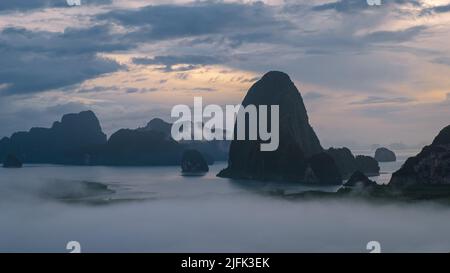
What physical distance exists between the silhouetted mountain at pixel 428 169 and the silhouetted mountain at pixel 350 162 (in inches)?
2745

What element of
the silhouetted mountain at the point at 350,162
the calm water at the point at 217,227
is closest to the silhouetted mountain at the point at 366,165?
the silhouetted mountain at the point at 350,162

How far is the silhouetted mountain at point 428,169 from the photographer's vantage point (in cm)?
8094

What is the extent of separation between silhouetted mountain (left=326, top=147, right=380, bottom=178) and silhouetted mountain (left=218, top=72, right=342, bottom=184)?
24.3ft

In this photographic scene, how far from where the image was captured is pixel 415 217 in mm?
53750

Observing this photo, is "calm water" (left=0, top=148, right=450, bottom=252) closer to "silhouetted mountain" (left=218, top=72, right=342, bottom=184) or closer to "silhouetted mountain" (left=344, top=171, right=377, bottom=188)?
"silhouetted mountain" (left=344, top=171, right=377, bottom=188)

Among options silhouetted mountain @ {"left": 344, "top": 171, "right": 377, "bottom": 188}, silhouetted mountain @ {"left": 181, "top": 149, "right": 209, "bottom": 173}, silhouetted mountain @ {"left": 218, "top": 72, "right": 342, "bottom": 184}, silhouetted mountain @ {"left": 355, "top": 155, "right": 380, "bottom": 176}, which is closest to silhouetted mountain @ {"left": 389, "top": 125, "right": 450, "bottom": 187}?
silhouetted mountain @ {"left": 344, "top": 171, "right": 377, "bottom": 188}

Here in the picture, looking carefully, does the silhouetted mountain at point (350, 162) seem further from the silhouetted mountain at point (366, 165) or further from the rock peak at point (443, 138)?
the rock peak at point (443, 138)

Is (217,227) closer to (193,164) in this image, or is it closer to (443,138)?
(443,138)

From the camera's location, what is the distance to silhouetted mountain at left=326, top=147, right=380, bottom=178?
162 meters

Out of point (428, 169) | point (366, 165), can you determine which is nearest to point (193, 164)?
point (366, 165)

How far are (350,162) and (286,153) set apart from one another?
29939 millimetres

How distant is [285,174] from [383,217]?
88.7 metres

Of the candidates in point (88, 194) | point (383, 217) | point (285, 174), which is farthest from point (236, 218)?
point (285, 174)
